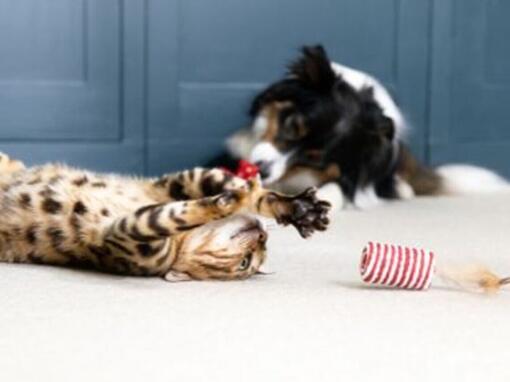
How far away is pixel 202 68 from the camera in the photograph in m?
3.43

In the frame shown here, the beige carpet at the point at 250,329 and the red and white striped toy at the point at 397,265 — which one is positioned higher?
the red and white striped toy at the point at 397,265

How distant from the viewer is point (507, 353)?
4.41 feet

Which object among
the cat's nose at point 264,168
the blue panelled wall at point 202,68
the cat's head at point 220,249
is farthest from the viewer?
the blue panelled wall at point 202,68

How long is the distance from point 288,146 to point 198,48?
22.7 inches

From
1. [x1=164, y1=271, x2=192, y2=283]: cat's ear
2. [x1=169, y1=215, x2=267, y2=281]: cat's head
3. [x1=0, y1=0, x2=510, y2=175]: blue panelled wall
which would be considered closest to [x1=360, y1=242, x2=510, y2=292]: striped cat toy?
[x1=169, y1=215, x2=267, y2=281]: cat's head

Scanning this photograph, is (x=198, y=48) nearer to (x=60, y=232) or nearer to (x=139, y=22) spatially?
(x=139, y=22)

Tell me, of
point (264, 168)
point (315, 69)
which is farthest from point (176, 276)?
point (315, 69)

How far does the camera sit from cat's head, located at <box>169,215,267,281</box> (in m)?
1.76

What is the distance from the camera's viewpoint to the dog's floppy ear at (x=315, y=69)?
3053 millimetres

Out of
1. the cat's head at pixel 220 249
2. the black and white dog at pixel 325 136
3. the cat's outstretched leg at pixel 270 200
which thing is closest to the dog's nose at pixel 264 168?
the black and white dog at pixel 325 136

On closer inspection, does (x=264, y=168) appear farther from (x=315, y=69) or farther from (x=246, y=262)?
(x=246, y=262)

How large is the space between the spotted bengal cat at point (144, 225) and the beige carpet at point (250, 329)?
0.04 meters

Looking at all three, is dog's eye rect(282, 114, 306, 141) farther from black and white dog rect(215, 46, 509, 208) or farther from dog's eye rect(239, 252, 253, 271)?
dog's eye rect(239, 252, 253, 271)

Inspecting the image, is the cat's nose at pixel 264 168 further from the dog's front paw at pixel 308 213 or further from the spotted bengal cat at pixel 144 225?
the dog's front paw at pixel 308 213
